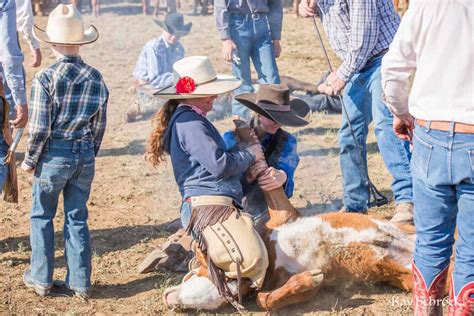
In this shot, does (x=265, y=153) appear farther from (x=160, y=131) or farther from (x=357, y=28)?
(x=357, y=28)

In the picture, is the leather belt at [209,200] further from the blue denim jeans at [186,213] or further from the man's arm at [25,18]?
the man's arm at [25,18]

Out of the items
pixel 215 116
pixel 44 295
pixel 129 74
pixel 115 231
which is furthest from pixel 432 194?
pixel 129 74

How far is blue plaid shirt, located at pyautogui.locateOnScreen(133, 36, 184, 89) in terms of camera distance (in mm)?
9320

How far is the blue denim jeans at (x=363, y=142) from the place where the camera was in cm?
519

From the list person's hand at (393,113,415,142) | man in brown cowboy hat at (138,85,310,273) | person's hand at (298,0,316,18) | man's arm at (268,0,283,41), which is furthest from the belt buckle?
person's hand at (393,113,415,142)

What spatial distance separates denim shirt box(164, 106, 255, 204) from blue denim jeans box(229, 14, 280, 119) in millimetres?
3178

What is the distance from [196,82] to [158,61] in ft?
16.7

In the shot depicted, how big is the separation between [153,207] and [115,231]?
56cm

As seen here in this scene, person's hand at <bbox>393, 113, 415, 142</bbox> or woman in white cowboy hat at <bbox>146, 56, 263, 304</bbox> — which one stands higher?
person's hand at <bbox>393, 113, 415, 142</bbox>

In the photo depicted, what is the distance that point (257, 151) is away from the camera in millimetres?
4496

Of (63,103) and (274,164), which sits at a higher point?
(63,103)

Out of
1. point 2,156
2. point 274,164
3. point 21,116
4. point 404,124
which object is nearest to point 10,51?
point 21,116

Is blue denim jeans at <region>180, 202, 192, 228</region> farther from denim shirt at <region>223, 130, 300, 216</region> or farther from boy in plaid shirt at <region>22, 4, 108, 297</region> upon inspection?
boy in plaid shirt at <region>22, 4, 108, 297</region>

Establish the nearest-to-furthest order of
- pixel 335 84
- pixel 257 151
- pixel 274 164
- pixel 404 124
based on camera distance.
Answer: pixel 404 124, pixel 257 151, pixel 274 164, pixel 335 84
